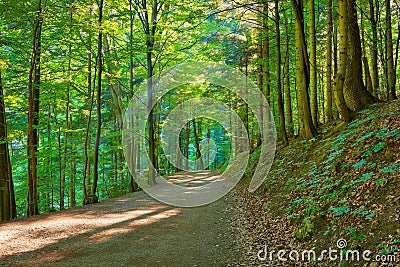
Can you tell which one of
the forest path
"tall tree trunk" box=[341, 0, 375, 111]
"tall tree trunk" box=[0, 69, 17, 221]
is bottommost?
the forest path

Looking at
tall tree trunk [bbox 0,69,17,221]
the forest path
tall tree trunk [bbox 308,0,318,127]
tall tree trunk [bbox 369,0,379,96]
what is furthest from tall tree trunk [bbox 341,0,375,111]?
tall tree trunk [bbox 0,69,17,221]

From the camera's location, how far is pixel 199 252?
5.86m

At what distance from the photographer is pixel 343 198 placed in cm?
514

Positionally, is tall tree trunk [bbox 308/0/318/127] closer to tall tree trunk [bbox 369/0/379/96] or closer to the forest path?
tall tree trunk [bbox 369/0/379/96]

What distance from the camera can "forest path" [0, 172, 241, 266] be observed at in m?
5.50

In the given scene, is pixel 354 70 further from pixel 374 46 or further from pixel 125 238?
pixel 125 238

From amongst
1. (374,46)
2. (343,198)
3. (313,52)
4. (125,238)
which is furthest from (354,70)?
(125,238)

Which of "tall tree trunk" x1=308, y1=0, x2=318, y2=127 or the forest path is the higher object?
"tall tree trunk" x1=308, y1=0, x2=318, y2=127

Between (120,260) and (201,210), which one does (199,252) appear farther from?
(201,210)

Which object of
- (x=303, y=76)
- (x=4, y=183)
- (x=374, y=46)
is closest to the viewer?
(x=303, y=76)

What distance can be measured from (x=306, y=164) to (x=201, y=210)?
11.9ft

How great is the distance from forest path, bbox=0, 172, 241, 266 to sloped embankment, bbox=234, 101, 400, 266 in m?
0.76

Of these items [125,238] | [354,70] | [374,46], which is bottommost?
[125,238]

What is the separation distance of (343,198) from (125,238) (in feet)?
14.9
